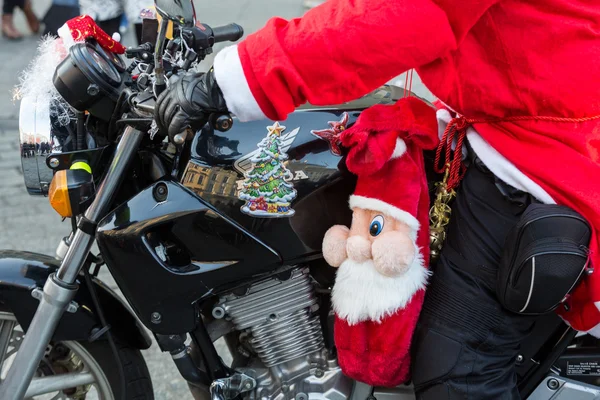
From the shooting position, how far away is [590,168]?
1.57 m

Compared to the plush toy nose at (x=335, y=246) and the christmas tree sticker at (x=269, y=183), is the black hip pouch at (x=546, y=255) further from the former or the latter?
the christmas tree sticker at (x=269, y=183)

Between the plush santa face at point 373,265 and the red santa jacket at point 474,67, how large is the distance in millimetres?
322

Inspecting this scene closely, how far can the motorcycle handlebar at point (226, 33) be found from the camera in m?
1.93

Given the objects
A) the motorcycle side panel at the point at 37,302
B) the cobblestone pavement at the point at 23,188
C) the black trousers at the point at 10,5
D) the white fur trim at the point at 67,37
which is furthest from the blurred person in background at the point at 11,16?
the white fur trim at the point at 67,37

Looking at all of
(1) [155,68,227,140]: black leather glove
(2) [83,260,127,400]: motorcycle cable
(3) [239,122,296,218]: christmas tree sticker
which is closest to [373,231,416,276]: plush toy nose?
(3) [239,122,296,218]: christmas tree sticker

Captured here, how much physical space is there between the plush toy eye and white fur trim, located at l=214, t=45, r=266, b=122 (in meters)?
0.41

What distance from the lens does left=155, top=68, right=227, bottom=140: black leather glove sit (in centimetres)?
151

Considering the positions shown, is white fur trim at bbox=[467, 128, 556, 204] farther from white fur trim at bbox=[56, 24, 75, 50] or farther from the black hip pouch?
white fur trim at bbox=[56, 24, 75, 50]

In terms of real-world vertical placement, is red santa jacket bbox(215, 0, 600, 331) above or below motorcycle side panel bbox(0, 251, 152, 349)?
above

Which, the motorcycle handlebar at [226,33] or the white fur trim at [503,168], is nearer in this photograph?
the white fur trim at [503,168]

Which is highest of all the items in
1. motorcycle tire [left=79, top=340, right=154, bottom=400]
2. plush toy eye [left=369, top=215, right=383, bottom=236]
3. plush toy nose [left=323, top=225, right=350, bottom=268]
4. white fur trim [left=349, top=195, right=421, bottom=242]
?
white fur trim [left=349, top=195, right=421, bottom=242]

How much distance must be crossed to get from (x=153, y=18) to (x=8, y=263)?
837 millimetres

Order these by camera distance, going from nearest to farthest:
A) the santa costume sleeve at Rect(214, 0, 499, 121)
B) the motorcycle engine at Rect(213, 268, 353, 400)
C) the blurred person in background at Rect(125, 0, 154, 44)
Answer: the santa costume sleeve at Rect(214, 0, 499, 121) < the motorcycle engine at Rect(213, 268, 353, 400) < the blurred person in background at Rect(125, 0, 154, 44)

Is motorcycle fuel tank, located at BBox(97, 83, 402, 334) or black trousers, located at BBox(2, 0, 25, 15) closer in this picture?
motorcycle fuel tank, located at BBox(97, 83, 402, 334)
